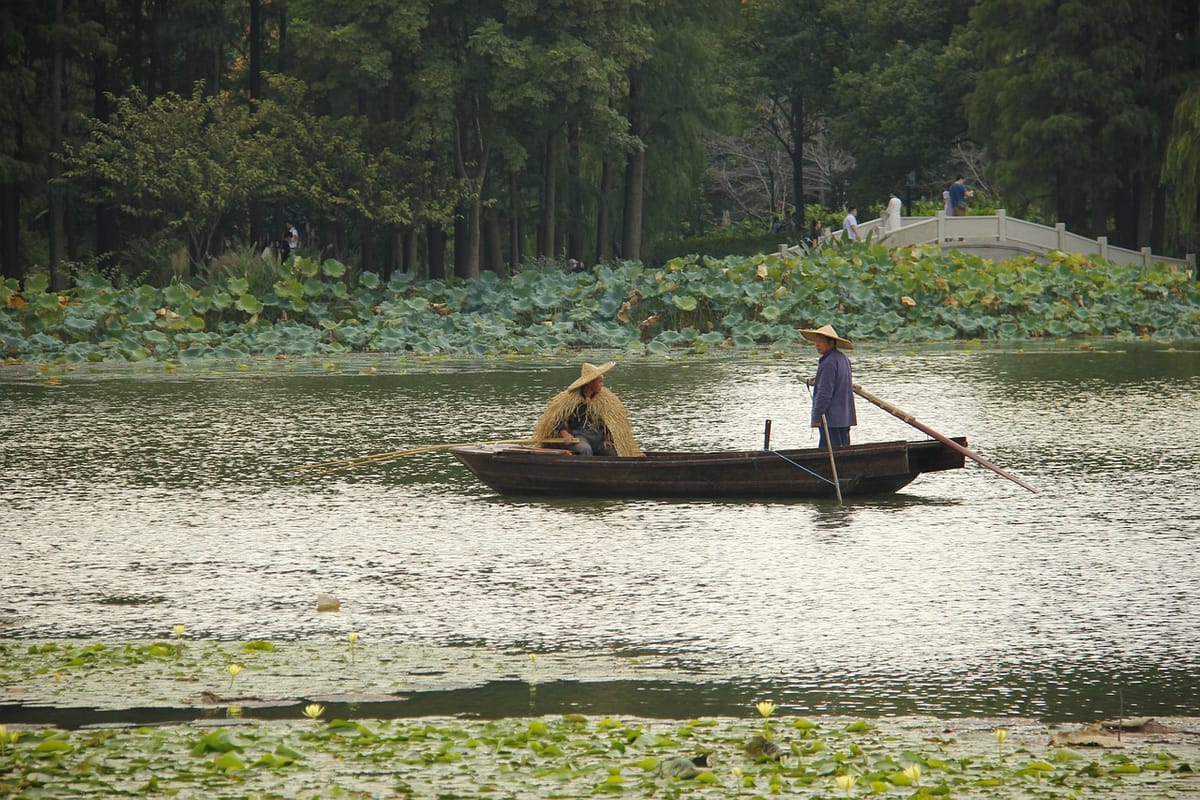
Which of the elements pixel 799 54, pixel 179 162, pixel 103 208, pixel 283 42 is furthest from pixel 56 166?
pixel 799 54

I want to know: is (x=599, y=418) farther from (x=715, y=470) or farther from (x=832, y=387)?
(x=832, y=387)

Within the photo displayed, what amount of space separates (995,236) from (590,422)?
30692 mm

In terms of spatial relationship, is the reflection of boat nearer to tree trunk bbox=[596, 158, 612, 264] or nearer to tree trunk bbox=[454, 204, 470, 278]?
tree trunk bbox=[454, 204, 470, 278]

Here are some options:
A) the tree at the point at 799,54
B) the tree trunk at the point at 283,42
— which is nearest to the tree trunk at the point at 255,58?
the tree trunk at the point at 283,42

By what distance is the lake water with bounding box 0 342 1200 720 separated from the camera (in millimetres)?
9266

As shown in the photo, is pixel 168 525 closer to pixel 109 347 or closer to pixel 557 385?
pixel 557 385

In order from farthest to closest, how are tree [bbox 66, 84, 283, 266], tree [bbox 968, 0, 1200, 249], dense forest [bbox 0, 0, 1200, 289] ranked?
tree [bbox 968, 0, 1200, 249], dense forest [bbox 0, 0, 1200, 289], tree [bbox 66, 84, 283, 266]

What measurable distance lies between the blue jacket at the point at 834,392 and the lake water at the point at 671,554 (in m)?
0.86

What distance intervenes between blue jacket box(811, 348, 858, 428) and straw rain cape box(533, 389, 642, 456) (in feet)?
5.64

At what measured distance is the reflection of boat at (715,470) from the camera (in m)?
Answer: 14.9

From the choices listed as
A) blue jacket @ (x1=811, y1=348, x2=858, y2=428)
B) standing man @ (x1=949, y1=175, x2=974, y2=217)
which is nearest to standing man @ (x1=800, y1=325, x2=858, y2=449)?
blue jacket @ (x1=811, y1=348, x2=858, y2=428)

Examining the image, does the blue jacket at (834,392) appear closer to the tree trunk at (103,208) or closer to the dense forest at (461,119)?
the dense forest at (461,119)

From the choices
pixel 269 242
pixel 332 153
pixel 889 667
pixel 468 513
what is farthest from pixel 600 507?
pixel 269 242

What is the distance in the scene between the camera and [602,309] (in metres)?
34.4
